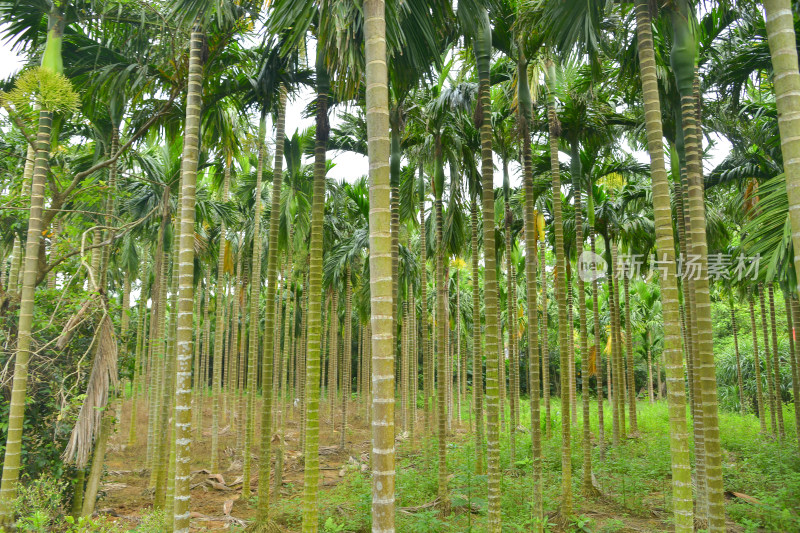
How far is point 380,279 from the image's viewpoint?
4152mm

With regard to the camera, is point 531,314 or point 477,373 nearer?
point 531,314

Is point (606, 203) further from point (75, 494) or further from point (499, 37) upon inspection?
point (75, 494)

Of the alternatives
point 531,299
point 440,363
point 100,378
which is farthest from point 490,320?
point 100,378

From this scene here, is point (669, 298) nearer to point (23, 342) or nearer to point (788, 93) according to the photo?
point (788, 93)

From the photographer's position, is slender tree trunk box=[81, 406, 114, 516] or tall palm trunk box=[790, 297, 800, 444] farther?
tall palm trunk box=[790, 297, 800, 444]

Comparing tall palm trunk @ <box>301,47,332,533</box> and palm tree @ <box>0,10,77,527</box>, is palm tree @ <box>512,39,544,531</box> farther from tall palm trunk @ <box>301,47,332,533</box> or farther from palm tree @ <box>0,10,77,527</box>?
palm tree @ <box>0,10,77,527</box>

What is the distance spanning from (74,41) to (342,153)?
19.9 ft

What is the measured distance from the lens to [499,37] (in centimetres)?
870

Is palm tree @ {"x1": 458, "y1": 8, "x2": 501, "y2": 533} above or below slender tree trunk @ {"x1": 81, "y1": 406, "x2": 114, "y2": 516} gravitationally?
above

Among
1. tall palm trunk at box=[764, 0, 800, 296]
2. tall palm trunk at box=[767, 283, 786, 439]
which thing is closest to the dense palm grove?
tall palm trunk at box=[764, 0, 800, 296]

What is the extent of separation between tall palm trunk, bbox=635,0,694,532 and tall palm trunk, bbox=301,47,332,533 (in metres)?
4.14

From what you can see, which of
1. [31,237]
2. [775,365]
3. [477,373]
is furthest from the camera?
[775,365]

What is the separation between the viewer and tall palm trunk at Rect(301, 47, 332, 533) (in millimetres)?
7160

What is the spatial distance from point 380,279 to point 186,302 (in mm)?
3605
